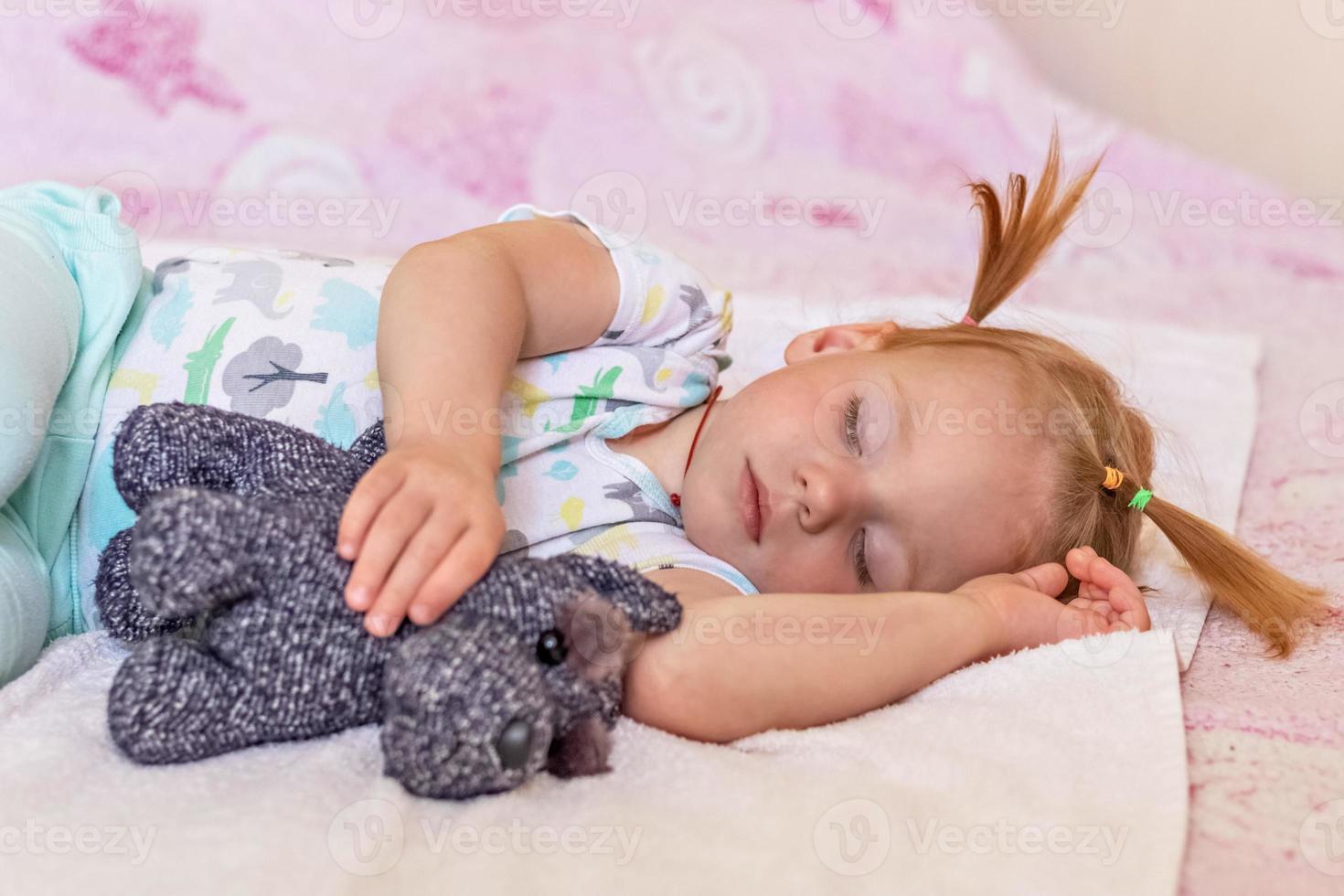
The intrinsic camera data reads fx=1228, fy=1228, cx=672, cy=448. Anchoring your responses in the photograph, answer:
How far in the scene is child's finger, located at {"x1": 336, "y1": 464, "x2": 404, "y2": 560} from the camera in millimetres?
744

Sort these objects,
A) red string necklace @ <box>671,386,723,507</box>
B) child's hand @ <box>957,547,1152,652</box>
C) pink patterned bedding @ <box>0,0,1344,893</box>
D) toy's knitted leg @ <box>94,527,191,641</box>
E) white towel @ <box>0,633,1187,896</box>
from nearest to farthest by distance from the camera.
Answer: white towel @ <box>0,633,1187,896</box>, toy's knitted leg @ <box>94,527,191,641</box>, child's hand @ <box>957,547,1152,652</box>, red string necklace @ <box>671,386,723,507</box>, pink patterned bedding @ <box>0,0,1344,893</box>

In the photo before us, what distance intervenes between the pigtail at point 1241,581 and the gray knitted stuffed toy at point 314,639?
546mm

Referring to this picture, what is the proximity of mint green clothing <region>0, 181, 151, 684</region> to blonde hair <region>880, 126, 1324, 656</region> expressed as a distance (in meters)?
0.70

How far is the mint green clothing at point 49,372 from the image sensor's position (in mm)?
892

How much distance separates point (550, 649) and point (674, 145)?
139 cm

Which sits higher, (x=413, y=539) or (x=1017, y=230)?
(x=1017, y=230)

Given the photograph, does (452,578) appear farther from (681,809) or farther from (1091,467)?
(1091,467)

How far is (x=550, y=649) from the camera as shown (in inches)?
29.2

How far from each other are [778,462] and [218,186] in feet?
3.64

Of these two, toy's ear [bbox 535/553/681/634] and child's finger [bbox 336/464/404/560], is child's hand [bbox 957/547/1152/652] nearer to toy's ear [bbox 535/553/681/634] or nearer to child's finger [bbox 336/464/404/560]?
toy's ear [bbox 535/553/681/634]

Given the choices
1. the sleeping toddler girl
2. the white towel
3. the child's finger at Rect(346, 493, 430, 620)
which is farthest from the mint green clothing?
the child's finger at Rect(346, 493, 430, 620)

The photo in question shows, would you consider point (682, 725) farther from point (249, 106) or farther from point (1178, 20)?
point (1178, 20)

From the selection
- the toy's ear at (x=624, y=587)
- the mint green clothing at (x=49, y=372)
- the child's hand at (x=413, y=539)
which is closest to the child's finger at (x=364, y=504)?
the child's hand at (x=413, y=539)

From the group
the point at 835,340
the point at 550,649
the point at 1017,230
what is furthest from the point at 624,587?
→ the point at 1017,230
